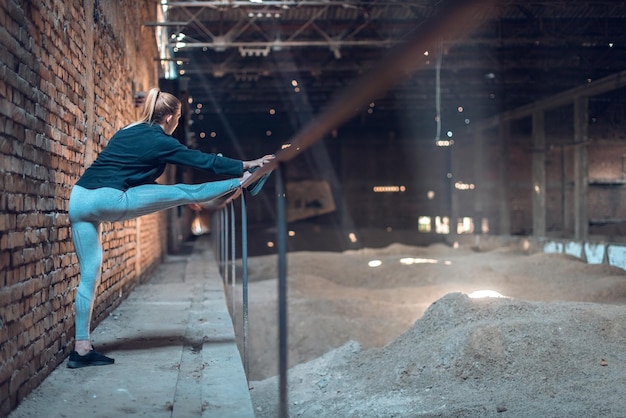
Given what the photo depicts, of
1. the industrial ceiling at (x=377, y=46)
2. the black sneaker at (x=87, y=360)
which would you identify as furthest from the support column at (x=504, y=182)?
the black sneaker at (x=87, y=360)

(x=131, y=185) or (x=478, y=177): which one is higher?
(x=478, y=177)

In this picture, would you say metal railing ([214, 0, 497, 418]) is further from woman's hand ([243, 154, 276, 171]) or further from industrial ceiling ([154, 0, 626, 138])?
industrial ceiling ([154, 0, 626, 138])

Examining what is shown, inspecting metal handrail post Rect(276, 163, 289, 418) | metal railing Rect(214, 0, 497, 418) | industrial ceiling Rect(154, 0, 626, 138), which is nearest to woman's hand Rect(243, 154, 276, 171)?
metal railing Rect(214, 0, 497, 418)

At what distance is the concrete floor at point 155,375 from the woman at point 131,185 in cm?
38

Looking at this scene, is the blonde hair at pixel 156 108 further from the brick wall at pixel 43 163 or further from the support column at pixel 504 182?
the support column at pixel 504 182

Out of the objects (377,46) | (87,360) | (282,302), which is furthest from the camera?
(377,46)

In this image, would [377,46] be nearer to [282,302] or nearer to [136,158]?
[136,158]

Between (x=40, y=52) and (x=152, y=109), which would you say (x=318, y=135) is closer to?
(x=152, y=109)

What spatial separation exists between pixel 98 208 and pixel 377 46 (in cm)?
1238

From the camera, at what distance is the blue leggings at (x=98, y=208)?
3.60m

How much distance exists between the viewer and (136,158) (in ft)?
12.0

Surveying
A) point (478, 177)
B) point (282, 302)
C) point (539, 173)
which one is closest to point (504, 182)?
point (478, 177)

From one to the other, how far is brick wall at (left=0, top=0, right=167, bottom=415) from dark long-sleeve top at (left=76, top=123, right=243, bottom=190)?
12.8 inches

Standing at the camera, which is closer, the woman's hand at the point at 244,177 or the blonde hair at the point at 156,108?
the woman's hand at the point at 244,177
